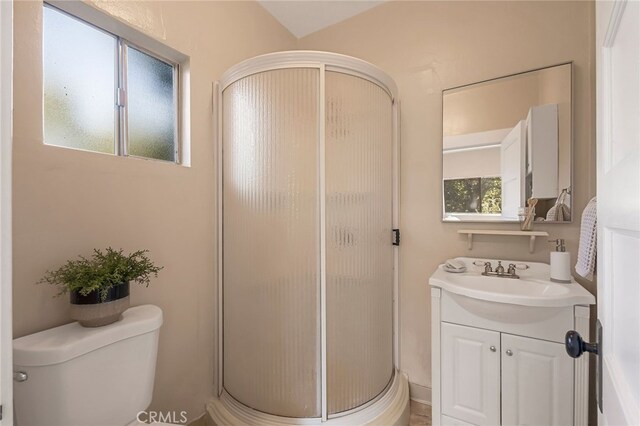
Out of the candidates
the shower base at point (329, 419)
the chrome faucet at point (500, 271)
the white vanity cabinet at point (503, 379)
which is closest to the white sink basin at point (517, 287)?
the chrome faucet at point (500, 271)

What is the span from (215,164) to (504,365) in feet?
5.57

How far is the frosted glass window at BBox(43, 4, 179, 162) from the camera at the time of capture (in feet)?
3.62

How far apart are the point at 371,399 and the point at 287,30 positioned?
247cm

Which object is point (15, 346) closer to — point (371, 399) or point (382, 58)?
point (371, 399)

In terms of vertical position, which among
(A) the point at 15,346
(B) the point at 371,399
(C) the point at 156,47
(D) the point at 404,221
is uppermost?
(C) the point at 156,47

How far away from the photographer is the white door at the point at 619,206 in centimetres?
39

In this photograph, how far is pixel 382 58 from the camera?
6.35 ft

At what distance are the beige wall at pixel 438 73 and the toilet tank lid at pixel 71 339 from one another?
4.72ft

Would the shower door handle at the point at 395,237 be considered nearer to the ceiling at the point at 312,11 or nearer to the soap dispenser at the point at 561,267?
the soap dispenser at the point at 561,267

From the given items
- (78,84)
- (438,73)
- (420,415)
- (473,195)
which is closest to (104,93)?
(78,84)

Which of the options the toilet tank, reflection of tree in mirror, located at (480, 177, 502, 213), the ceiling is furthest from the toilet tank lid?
the ceiling

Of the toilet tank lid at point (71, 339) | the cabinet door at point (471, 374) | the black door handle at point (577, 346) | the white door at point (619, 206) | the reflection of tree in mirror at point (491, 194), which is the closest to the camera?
the white door at point (619, 206)

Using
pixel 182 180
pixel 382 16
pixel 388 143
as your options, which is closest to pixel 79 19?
pixel 182 180

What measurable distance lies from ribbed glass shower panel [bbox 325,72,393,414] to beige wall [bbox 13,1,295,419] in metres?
0.67
